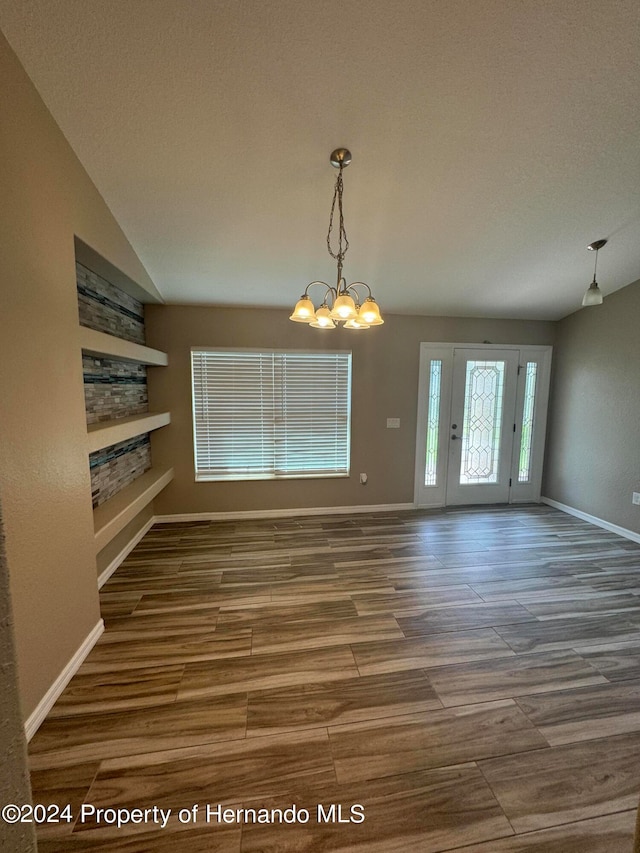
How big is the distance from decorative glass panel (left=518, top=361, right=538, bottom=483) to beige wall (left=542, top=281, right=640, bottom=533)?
0.26 meters

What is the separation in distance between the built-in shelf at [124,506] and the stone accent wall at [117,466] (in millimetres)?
60

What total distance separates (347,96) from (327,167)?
390mm

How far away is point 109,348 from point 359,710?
8.43ft

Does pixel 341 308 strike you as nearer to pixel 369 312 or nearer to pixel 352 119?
pixel 369 312

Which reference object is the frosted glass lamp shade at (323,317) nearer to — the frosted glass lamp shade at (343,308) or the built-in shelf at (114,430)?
the frosted glass lamp shade at (343,308)

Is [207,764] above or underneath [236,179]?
underneath

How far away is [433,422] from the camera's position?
4250 millimetres

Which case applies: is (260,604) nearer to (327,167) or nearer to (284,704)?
(284,704)

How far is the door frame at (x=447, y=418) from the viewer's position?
417 centimetres

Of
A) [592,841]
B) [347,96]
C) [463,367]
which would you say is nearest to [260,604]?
[592,841]

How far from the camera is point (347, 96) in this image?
1.57 metres

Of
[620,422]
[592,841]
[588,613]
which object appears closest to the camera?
[592,841]

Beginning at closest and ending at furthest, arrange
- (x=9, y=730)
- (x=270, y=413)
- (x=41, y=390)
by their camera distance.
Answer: (x=9, y=730) < (x=41, y=390) < (x=270, y=413)

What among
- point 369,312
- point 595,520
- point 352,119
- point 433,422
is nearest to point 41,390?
point 369,312
